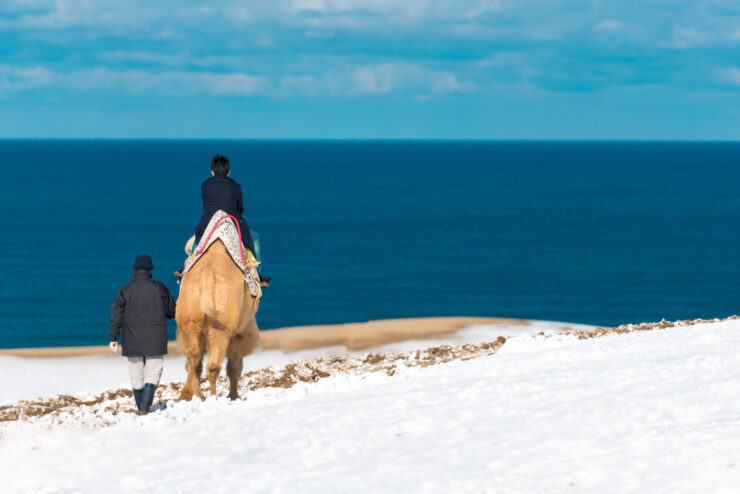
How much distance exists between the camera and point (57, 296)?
141ft

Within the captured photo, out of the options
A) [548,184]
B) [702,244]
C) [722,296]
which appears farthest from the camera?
[548,184]

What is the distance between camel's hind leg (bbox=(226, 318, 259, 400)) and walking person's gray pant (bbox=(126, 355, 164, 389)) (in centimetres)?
128

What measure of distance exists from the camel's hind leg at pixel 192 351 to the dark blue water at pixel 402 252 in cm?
2525

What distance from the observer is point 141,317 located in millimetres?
9711

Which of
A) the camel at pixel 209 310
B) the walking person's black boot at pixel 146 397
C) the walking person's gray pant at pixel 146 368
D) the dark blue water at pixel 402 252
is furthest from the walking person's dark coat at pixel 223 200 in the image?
the dark blue water at pixel 402 252

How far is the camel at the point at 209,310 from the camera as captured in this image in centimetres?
1002


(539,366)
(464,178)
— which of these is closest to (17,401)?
(539,366)

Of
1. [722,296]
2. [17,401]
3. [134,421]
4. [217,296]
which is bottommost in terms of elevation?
[722,296]

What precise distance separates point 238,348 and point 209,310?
1.22 meters

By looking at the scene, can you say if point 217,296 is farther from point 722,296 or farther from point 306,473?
point 722,296

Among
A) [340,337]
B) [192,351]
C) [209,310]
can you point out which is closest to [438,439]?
[209,310]

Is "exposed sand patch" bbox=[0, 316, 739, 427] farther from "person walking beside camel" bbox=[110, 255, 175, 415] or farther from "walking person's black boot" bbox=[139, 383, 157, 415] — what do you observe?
"person walking beside camel" bbox=[110, 255, 175, 415]

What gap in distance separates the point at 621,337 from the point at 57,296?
34.1 m

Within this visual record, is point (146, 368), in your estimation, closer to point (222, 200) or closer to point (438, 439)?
point (222, 200)
